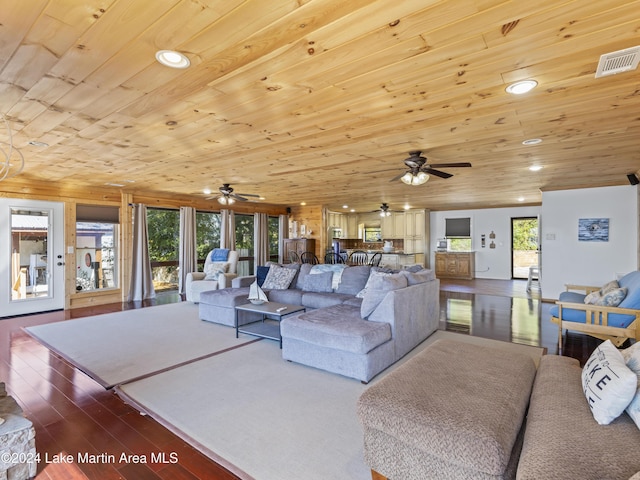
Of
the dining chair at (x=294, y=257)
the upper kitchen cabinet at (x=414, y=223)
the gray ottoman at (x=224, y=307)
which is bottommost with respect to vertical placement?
the gray ottoman at (x=224, y=307)

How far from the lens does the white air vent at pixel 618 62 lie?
181 centimetres

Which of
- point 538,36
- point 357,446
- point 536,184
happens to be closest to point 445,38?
point 538,36

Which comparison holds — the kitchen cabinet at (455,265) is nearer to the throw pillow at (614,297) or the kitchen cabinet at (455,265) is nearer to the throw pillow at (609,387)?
the throw pillow at (614,297)

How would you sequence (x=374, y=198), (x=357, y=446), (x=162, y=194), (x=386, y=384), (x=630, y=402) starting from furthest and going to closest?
(x=374, y=198), (x=162, y=194), (x=357, y=446), (x=386, y=384), (x=630, y=402)

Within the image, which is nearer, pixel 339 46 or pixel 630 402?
pixel 630 402

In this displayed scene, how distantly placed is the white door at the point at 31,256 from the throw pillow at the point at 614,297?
8.63 m

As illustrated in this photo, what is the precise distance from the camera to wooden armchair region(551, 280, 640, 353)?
138 inches

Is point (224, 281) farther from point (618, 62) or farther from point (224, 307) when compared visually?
point (618, 62)

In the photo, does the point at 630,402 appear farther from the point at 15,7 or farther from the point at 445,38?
the point at 15,7

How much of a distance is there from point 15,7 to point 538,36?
8.03 ft

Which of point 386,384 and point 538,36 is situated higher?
point 538,36

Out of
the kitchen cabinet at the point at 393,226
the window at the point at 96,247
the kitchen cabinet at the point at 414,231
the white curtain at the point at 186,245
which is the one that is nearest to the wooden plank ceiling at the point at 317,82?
the window at the point at 96,247

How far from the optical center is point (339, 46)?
174 centimetres

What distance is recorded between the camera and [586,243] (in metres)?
6.52
